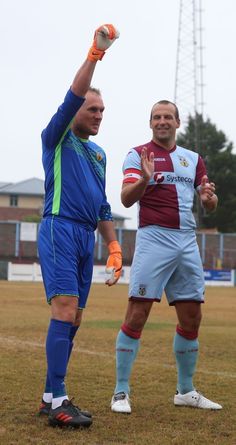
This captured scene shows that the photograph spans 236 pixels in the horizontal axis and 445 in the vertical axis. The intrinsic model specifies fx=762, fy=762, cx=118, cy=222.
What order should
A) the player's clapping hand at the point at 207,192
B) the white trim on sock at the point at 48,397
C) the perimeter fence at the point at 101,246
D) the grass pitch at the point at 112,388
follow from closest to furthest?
the grass pitch at the point at 112,388, the white trim on sock at the point at 48,397, the player's clapping hand at the point at 207,192, the perimeter fence at the point at 101,246

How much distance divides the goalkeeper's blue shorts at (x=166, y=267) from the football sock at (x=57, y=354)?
0.99m

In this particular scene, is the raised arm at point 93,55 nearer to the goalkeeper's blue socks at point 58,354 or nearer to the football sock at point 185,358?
the goalkeeper's blue socks at point 58,354

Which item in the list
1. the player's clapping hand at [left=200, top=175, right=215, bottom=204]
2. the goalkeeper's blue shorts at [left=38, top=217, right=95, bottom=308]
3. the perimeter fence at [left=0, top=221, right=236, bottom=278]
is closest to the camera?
the goalkeeper's blue shorts at [left=38, top=217, right=95, bottom=308]

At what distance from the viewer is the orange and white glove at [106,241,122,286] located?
5879 millimetres

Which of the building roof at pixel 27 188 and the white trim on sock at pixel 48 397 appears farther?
the building roof at pixel 27 188

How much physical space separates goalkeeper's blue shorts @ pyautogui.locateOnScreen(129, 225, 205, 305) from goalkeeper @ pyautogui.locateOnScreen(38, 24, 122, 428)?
38 centimetres

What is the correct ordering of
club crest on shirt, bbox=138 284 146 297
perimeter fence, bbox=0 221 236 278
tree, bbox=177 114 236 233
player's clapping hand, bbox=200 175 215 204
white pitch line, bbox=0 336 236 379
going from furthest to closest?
1. tree, bbox=177 114 236 233
2. perimeter fence, bbox=0 221 236 278
3. white pitch line, bbox=0 336 236 379
4. player's clapping hand, bbox=200 175 215 204
5. club crest on shirt, bbox=138 284 146 297

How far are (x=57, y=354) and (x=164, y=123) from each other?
7.32 feet

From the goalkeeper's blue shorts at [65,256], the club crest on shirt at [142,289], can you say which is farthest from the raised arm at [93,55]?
the club crest on shirt at [142,289]

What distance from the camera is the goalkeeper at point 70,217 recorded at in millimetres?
5406

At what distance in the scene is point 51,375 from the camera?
218 inches

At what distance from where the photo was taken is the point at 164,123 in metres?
6.52

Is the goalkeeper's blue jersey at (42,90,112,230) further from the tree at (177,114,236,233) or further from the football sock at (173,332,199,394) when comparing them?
the tree at (177,114,236,233)

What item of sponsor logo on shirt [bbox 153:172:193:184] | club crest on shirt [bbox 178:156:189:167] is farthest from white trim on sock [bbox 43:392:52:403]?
club crest on shirt [bbox 178:156:189:167]
